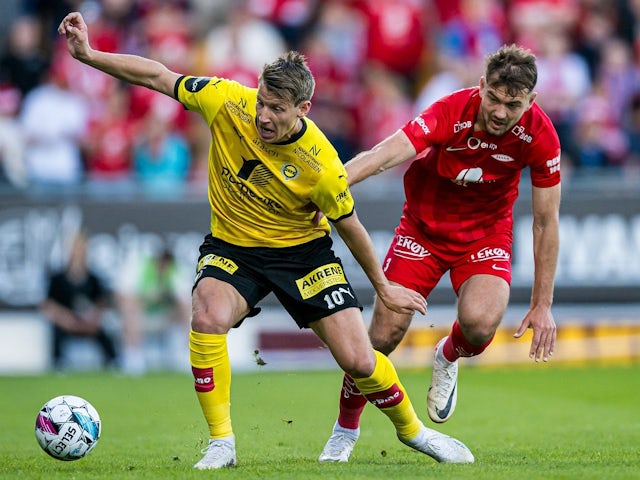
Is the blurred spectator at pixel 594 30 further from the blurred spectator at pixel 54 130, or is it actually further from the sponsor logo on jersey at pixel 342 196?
the sponsor logo on jersey at pixel 342 196

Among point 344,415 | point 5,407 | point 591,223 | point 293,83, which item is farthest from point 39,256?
point 293,83

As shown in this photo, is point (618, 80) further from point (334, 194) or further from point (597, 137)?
point (334, 194)

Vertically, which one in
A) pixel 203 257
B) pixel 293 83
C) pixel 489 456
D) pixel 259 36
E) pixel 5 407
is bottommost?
pixel 5 407

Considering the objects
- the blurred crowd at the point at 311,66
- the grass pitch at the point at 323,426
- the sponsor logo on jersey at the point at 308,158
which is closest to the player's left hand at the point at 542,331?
the grass pitch at the point at 323,426

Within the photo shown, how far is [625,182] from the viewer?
16.3 meters

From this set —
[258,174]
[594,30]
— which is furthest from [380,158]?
[594,30]

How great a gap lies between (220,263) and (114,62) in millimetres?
1473

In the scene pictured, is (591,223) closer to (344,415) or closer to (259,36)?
(259,36)

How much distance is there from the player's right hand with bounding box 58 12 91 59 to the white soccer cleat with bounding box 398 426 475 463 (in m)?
3.38

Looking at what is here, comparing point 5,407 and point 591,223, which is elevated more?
point 591,223

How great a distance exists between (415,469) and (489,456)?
3.21 ft

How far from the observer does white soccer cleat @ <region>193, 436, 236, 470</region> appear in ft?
25.3

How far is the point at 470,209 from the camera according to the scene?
8.98m

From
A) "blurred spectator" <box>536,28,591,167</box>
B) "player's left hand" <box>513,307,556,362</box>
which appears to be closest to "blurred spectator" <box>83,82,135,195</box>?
"blurred spectator" <box>536,28,591,167</box>
